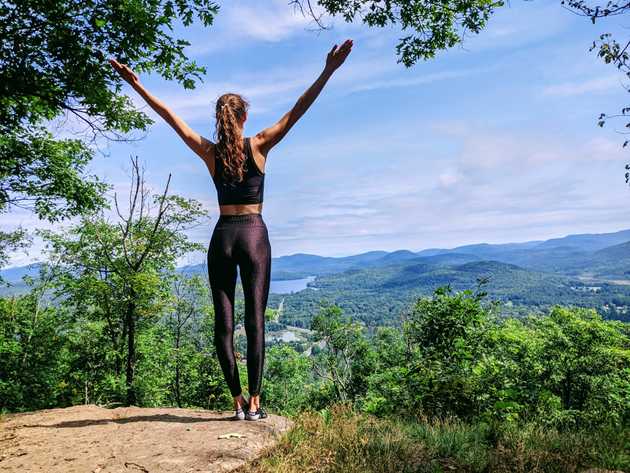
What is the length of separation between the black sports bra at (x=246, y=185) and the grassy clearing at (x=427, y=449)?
1974mm

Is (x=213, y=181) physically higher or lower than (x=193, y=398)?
higher

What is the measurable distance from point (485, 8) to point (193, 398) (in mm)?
28935

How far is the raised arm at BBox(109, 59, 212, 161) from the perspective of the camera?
3.46 metres

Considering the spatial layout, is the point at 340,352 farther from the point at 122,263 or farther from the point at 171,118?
the point at 171,118

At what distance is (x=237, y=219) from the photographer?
3445 millimetres

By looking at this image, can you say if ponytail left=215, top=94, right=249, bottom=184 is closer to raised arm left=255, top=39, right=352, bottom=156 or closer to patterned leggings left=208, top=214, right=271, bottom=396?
raised arm left=255, top=39, right=352, bottom=156

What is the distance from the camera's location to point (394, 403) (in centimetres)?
484

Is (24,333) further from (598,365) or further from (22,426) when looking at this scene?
(598,365)

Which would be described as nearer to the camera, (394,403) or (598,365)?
(394,403)

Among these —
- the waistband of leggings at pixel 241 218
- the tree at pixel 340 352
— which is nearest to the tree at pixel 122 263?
the tree at pixel 340 352

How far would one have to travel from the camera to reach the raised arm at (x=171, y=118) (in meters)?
3.46

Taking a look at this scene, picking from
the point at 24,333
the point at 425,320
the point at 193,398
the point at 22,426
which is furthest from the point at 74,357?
the point at 425,320

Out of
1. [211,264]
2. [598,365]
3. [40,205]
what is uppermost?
[40,205]

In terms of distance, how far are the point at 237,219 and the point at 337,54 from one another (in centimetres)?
164
